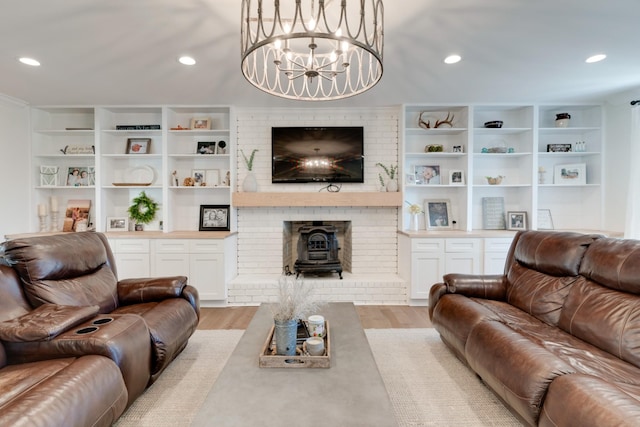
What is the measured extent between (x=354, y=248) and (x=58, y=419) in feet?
11.5

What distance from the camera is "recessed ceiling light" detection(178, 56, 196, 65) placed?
2719 millimetres

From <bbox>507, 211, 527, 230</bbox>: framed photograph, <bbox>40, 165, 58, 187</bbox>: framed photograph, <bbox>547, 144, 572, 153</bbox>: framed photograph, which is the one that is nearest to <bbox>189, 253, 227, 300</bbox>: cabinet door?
<bbox>40, 165, 58, 187</bbox>: framed photograph

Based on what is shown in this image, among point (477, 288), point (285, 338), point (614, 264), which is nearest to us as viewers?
point (285, 338)

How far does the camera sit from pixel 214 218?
4348mm

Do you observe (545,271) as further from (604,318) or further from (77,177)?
(77,177)

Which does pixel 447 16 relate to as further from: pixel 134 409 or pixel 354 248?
pixel 134 409

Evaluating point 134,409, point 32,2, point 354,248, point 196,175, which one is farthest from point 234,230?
point 32,2

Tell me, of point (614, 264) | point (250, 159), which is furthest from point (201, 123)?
point (614, 264)

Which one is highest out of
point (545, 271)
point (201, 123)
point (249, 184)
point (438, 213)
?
point (201, 123)

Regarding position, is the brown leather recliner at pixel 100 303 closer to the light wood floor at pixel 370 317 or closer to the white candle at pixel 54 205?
the light wood floor at pixel 370 317

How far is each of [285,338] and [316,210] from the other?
275 centimetres

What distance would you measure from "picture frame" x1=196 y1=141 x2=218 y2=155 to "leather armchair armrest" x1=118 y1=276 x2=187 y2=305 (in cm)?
224

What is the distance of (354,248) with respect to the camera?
4371mm

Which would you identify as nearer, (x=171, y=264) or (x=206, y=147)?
(x=171, y=264)
